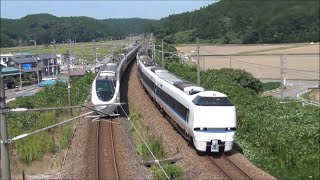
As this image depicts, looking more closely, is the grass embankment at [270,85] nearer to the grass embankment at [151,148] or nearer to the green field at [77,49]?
the green field at [77,49]

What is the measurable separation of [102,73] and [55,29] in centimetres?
6688

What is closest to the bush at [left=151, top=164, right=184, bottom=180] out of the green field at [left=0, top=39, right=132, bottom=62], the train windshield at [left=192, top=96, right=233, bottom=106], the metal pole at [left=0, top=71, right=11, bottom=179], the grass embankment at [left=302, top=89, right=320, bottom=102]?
the train windshield at [left=192, top=96, right=233, bottom=106]

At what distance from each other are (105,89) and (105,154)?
8.18 metres

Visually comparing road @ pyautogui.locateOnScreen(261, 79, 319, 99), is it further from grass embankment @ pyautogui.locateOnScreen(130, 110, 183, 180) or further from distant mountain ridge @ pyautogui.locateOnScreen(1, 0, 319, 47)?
grass embankment @ pyautogui.locateOnScreen(130, 110, 183, 180)

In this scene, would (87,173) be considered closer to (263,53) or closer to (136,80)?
(136,80)

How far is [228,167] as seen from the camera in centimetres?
1639

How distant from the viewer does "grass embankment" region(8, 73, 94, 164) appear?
61.9 ft

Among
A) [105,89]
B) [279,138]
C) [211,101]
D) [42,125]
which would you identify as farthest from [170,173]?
[105,89]

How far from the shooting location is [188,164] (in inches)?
667

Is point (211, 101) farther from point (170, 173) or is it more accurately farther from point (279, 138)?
point (170, 173)

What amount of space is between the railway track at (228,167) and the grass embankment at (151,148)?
1652 mm

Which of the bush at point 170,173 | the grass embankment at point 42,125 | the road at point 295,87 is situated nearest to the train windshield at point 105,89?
the grass embankment at point 42,125

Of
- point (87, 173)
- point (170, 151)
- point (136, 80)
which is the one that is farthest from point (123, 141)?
point (136, 80)

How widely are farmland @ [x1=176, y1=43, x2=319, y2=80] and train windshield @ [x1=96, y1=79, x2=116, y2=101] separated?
184ft
